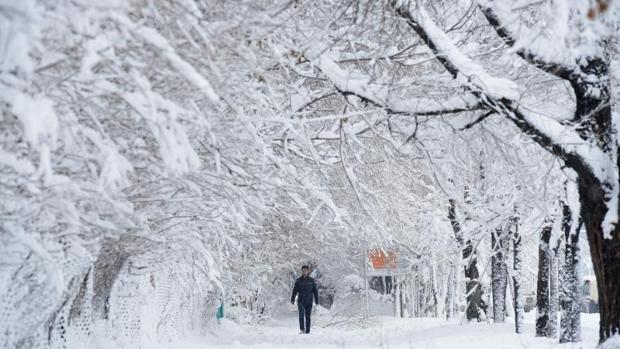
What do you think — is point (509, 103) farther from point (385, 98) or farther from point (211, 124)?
point (211, 124)

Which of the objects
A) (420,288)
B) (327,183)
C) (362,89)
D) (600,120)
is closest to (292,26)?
(362,89)

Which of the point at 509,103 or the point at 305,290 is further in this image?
the point at 305,290

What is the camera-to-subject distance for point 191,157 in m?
5.69

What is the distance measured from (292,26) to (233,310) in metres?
17.1

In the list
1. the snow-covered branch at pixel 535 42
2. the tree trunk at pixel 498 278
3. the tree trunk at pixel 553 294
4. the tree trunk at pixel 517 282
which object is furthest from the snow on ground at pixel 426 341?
the snow-covered branch at pixel 535 42

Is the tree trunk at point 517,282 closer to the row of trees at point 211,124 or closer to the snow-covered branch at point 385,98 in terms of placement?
the row of trees at point 211,124

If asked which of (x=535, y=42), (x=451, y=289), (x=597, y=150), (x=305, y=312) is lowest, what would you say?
(x=305, y=312)

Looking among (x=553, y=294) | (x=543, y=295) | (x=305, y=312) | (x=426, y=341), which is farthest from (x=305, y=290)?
(x=553, y=294)

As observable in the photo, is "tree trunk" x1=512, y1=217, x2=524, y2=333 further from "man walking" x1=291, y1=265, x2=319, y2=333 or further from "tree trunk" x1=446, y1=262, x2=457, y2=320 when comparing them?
"tree trunk" x1=446, y1=262, x2=457, y2=320

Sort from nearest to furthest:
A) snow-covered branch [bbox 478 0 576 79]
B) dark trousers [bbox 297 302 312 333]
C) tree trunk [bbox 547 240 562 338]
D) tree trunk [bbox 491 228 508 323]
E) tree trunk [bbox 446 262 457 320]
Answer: snow-covered branch [bbox 478 0 576 79] < tree trunk [bbox 547 240 562 338] < dark trousers [bbox 297 302 312 333] < tree trunk [bbox 491 228 508 323] < tree trunk [bbox 446 262 457 320]

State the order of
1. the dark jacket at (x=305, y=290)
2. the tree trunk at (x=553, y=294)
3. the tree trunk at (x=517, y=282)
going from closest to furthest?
the tree trunk at (x=553, y=294) < the tree trunk at (x=517, y=282) < the dark jacket at (x=305, y=290)

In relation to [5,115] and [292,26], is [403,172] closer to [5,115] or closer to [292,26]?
[292,26]

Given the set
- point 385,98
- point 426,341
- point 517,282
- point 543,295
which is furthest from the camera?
point 517,282

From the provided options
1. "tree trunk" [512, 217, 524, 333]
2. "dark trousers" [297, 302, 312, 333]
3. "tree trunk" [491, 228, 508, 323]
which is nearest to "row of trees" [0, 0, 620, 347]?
"tree trunk" [512, 217, 524, 333]
